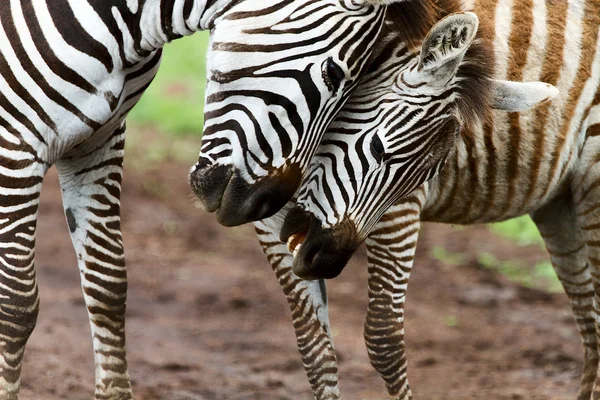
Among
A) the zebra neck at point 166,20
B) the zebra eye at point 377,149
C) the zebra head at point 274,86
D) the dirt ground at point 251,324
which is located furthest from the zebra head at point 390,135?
the dirt ground at point 251,324

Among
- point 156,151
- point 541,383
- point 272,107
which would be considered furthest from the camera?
point 156,151

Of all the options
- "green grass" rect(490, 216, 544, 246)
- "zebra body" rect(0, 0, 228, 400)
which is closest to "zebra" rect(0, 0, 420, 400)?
"zebra body" rect(0, 0, 228, 400)

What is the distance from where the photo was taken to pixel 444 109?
162 inches

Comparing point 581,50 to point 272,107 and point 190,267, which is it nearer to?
point 272,107

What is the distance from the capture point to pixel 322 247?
4.11 metres

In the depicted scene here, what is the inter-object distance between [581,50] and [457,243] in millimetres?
5194

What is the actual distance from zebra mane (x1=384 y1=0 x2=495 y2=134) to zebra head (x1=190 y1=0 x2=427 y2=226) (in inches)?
4.7

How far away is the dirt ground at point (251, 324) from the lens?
6539 mm

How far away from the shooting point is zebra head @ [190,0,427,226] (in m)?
3.94

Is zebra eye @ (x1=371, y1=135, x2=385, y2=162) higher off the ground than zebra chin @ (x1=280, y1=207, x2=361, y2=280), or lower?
higher

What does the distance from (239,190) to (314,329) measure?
1441mm

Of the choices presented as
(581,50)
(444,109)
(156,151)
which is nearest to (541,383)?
(581,50)

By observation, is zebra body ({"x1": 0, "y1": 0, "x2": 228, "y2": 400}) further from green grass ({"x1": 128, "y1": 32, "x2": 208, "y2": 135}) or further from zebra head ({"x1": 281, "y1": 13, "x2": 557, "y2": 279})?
green grass ({"x1": 128, "y1": 32, "x2": 208, "y2": 135})

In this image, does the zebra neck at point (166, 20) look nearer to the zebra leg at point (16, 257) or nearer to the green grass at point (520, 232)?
the zebra leg at point (16, 257)
